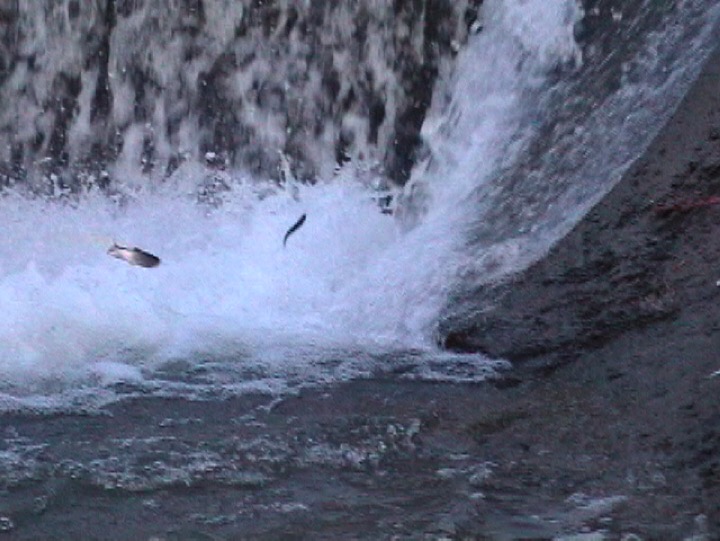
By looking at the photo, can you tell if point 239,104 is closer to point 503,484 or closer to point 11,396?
point 11,396

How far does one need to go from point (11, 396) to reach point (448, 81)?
77.2 inches

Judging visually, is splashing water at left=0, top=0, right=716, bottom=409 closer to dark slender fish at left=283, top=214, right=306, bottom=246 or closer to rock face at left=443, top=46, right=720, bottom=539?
dark slender fish at left=283, top=214, right=306, bottom=246

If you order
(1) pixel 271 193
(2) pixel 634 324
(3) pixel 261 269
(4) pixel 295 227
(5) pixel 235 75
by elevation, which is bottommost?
(2) pixel 634 324

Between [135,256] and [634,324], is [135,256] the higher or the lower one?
the higher one

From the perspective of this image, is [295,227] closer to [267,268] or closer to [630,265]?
[267,268]

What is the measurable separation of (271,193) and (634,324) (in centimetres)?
169

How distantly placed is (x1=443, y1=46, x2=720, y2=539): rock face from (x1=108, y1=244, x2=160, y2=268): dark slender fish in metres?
1.09

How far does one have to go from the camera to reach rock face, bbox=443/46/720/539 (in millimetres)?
3596

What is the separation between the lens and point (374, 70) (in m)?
5.42

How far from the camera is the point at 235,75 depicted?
214 inches

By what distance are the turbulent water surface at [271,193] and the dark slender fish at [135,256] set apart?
36 mm

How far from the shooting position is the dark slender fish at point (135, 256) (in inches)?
194

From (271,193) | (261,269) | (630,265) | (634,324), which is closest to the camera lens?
(634,324)

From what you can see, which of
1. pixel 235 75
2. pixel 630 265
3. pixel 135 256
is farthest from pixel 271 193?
pixel 630 265
